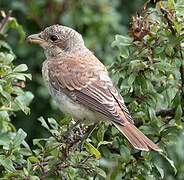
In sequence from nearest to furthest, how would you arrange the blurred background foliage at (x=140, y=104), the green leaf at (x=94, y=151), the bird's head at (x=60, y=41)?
the green leaf at (x=94, y=151)
the blurred background foliage at (x=140, y=104)
the bird's head at (x=60, y=41)

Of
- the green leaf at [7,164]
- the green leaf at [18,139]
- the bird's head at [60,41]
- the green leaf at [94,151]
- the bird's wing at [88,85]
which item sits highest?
the bird's head at [60,41]

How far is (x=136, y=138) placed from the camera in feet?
11.9

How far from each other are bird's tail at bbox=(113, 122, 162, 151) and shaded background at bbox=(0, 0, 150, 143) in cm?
225

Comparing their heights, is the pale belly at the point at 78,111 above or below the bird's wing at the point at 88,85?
below

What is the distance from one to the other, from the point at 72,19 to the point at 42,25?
1.32ft

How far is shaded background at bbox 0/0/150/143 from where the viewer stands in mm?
6090

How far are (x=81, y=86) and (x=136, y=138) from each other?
80cm

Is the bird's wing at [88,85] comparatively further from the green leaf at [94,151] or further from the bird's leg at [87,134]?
the green leaf at [94,151]

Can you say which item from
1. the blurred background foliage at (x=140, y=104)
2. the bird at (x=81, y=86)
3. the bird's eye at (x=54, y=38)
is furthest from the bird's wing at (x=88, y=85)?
the bird's eye at (x=54, y=38)

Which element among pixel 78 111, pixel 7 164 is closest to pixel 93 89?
pixel 78 111

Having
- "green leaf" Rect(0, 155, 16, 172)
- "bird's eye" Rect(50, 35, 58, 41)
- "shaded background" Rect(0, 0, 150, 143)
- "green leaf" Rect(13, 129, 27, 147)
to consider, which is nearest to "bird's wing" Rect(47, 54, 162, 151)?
"bird's eye" Rect(50, 35, 58, 41)

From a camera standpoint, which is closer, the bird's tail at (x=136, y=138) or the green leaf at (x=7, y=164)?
the green leaf at (x=7, y=164)

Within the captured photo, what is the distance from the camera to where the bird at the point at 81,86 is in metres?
3.78

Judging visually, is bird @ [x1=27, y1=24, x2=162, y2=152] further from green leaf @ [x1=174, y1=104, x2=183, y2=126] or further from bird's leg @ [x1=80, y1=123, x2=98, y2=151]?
green leaf @ [x1=174, y1=104, x2=183, y2=126]
